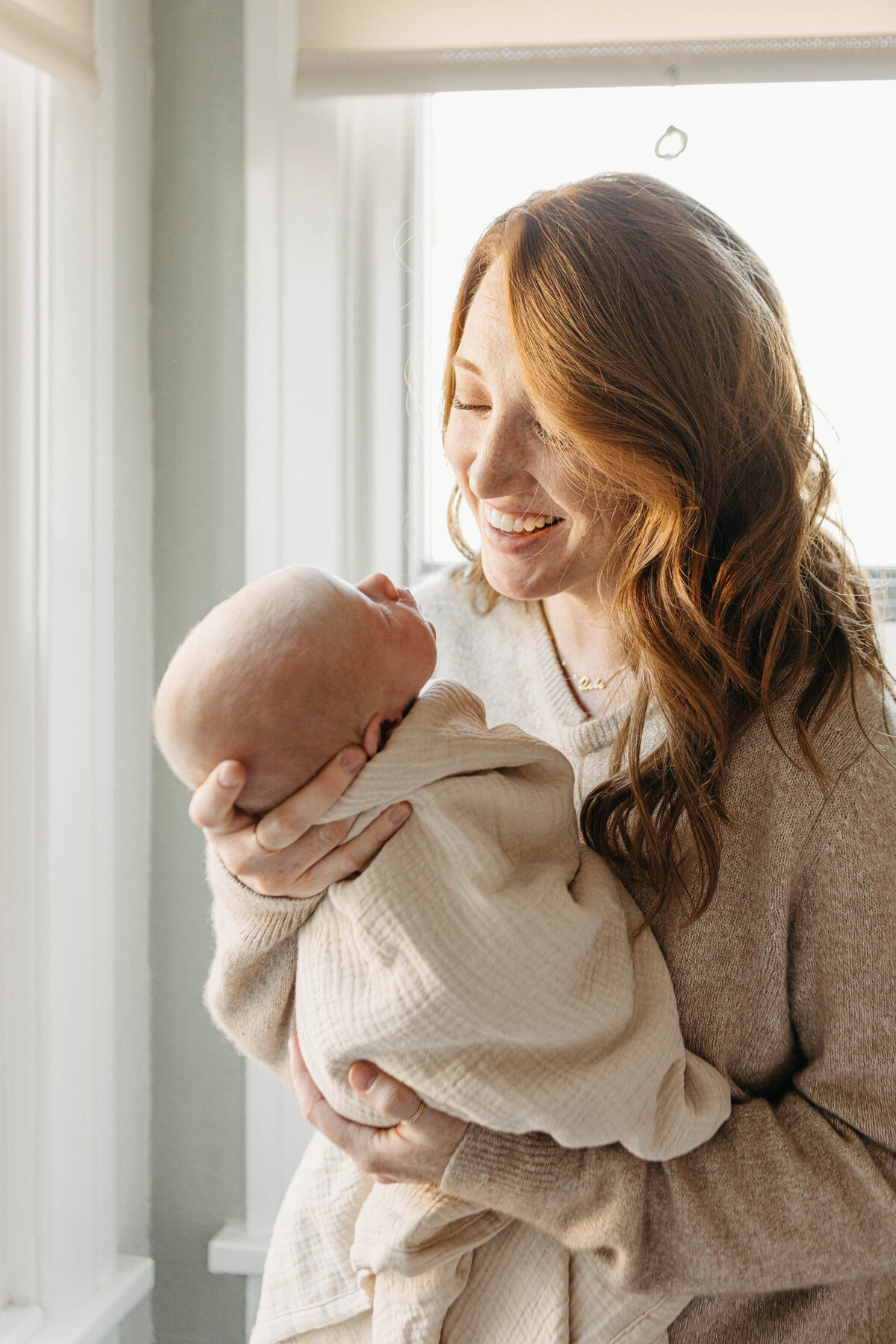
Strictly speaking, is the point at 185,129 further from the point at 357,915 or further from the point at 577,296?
the point at 357,915

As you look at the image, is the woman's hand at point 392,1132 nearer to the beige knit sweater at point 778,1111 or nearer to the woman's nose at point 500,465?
the beige knit sweater at point 778,1111

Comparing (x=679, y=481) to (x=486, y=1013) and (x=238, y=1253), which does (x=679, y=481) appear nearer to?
(x=486, y=1013)

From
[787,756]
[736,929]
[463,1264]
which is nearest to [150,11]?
[787,756]

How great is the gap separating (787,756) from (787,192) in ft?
3.43

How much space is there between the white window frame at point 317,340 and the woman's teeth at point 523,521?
0.53m

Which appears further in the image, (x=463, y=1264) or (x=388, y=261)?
(x=388, y=261)

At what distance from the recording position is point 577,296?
1.03 metres

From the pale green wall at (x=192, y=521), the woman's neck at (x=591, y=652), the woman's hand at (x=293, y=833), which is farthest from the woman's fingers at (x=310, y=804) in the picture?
the pale green wall at (x=192, y=521)

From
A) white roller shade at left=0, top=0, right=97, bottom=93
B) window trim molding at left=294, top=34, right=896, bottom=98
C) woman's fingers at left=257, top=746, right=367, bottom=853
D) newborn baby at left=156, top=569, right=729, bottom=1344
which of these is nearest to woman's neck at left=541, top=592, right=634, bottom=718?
newborn baby at left=156, top=569, right=729, bottom=1344

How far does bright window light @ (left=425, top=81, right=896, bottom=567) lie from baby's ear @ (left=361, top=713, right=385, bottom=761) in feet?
2.92

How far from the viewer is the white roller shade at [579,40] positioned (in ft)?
4.59

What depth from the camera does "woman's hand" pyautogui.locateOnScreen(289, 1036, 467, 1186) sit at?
896 mm

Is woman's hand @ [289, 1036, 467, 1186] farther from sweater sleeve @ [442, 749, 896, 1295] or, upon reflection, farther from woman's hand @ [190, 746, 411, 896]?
woman's hand @ [190, 746, 411, 896]

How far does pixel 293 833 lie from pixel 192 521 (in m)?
0.97
